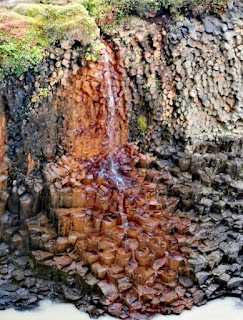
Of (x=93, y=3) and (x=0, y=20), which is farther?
(x=93, y=3)

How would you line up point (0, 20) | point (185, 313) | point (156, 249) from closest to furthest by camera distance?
1. point (185, 313)
2. point (156, 249)
3. point (0, 20)

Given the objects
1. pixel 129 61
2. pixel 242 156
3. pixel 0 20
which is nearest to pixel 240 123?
pixel 242 156

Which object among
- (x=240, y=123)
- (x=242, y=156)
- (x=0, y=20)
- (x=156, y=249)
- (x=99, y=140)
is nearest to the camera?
(x=156, y=249)

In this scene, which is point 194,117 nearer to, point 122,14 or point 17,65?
point 122,14

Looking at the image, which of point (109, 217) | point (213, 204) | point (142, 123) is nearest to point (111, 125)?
point (142, 123)

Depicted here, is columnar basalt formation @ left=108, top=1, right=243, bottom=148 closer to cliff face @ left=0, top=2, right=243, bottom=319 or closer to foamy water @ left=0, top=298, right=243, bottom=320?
cliff face @ left=0, top=2, right=243, bottom=319

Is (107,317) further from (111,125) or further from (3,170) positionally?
(111,125)

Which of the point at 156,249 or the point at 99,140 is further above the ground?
the point at 99,140

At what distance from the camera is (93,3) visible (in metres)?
6.53

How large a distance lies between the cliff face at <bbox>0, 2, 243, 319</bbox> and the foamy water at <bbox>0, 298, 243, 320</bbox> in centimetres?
12

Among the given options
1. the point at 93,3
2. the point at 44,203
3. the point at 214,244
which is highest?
the point at 93,3

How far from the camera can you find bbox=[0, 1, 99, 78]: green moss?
567cm

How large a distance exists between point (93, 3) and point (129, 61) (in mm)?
1066

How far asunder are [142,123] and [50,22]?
216cm
